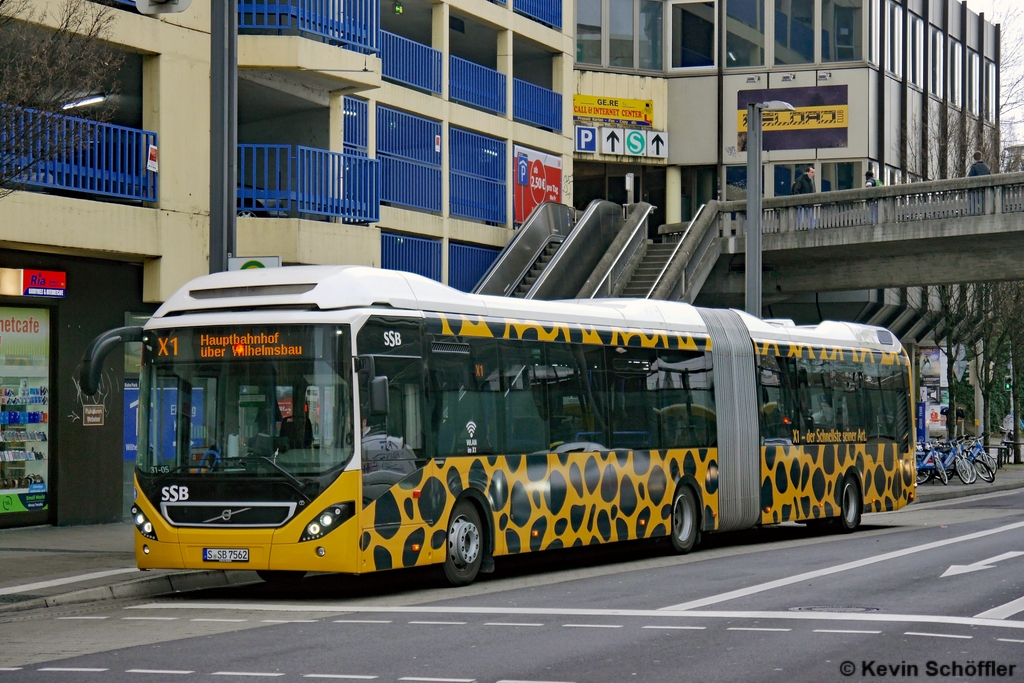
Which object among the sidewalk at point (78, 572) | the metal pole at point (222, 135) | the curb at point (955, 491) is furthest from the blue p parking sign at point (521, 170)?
the metal pole at point (222, 135)

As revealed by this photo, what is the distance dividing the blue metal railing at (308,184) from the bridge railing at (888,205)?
42.7 feet

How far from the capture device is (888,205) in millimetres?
33344

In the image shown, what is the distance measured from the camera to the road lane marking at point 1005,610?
1186 cm

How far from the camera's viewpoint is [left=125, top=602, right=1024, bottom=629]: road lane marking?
11555 mm

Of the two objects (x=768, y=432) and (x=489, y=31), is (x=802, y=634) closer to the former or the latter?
(x=768, y=432)

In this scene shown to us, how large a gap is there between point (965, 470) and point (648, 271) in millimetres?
9211

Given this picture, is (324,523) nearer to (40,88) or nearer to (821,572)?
(40,88)

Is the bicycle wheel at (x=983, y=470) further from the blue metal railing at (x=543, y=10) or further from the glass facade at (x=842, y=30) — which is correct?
the glass facade at (x=842, y=30)

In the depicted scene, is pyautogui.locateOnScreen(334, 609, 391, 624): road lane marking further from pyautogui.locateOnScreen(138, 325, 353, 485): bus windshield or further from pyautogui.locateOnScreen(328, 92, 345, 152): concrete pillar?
pyautogui.locateOnScreen(328, 92, 345, 152): concrete pillar

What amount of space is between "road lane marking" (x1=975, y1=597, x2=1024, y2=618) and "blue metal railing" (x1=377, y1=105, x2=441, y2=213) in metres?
18.8

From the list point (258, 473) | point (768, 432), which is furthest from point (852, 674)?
point (768, 432)

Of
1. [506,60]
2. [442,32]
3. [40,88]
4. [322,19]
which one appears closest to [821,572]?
[40,88]

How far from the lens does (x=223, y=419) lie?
44.7ft

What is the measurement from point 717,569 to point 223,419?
581cm
